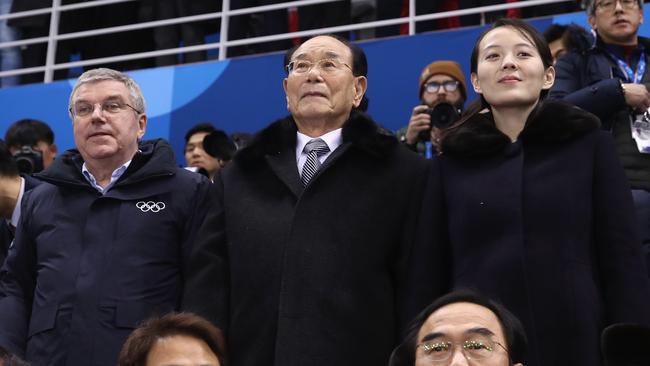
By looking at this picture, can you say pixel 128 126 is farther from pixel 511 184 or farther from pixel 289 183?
pixel 511 184

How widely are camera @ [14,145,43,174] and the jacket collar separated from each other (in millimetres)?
1891

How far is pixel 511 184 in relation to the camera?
3.65m

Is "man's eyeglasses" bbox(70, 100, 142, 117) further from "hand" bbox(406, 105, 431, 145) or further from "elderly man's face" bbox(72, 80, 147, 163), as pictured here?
"hand" bbox(406, 105, 431, 145)

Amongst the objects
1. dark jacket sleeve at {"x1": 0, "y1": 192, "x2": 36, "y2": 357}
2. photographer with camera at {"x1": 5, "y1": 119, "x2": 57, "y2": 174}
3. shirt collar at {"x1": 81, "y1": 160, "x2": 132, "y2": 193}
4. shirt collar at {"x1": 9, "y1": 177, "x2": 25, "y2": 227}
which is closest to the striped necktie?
shirt collar at {"x1": 81, "y1": 160, "x2": 132, "y2": 193}

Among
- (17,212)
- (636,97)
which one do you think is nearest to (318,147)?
(636,97)

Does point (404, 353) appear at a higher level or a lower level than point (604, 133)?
lower

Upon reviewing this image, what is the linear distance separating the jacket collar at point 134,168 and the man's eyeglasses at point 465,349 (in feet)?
4.54

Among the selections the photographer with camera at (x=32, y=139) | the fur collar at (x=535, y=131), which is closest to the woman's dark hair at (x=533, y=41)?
the fur collar at (x=535, y=131)

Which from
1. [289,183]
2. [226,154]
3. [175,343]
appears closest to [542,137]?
[289,183]

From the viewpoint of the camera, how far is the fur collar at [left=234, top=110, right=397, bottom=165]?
3895 millimetres

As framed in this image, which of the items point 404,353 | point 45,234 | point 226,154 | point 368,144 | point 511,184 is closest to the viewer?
point 404,353

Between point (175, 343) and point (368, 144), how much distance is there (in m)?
0.90

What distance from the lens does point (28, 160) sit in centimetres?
623

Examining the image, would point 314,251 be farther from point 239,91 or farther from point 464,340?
point 239,91
